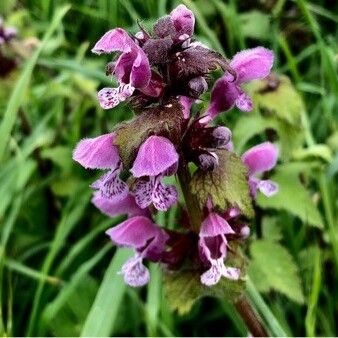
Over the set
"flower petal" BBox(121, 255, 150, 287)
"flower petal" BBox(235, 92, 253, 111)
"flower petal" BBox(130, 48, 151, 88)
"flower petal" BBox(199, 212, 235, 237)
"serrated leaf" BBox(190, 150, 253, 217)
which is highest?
"flower petal" BBox(130, 48, 151, 88)

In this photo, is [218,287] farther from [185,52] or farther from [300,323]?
[300,323]

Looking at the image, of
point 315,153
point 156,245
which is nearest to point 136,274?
point 156,245

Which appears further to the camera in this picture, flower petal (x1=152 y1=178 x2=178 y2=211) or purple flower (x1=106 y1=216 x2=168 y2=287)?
purple flower (x1=106 y1=216 x2=168 y2=287)

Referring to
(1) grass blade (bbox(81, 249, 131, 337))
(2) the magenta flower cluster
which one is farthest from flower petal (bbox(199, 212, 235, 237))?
(1) grass blade (bbox(81, 249, 131, 337))

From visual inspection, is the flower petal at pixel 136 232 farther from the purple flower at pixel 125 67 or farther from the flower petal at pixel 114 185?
the purple flower at pixel 125 67

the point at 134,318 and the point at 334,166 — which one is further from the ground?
the point at 334,166

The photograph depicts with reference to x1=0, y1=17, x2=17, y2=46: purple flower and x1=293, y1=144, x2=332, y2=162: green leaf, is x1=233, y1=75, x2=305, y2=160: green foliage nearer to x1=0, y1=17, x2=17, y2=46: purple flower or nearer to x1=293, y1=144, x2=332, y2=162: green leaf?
x1=293, y1=144, x2=332, y2=162: green leaf

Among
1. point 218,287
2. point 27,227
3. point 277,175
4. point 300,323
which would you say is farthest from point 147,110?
point 27,227
